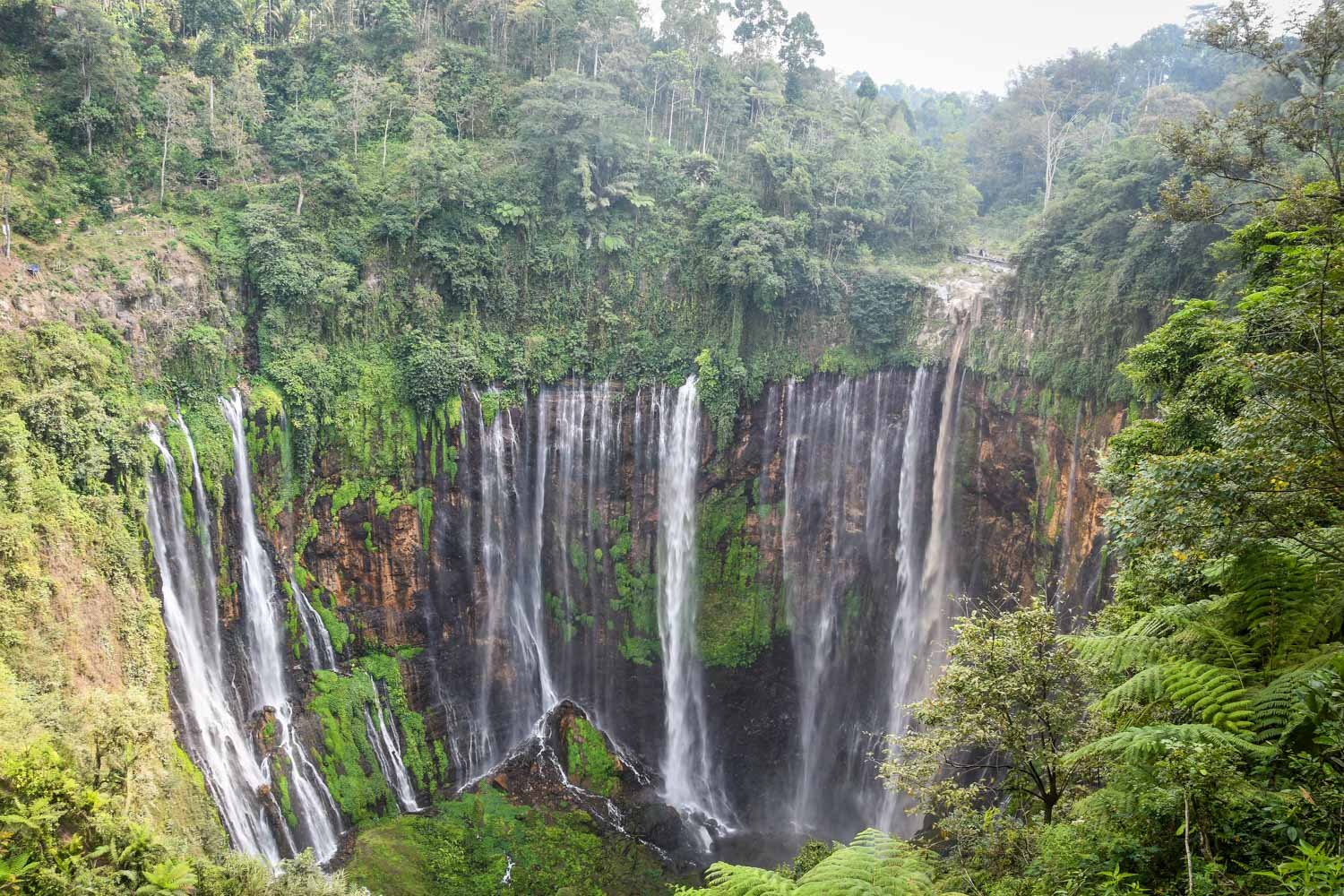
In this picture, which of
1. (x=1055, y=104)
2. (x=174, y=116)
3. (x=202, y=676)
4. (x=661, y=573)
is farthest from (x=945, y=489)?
(x=174, y=116)

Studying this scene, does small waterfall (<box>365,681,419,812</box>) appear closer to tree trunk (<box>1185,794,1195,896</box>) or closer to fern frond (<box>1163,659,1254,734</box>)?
fern frond (<box>1163,659,1254,734</box>)

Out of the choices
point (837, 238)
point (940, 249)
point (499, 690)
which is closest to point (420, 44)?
point (837, 238)

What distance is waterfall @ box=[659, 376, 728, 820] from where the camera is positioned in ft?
68.9

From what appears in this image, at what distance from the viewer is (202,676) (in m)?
15.2

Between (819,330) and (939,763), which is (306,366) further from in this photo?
(939,763)

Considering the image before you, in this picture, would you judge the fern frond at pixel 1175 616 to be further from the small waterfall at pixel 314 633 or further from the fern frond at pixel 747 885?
the small waterfall at pixel 314 633

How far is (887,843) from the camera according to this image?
565 cm

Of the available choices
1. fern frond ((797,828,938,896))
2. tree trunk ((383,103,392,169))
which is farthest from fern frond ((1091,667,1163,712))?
tree trunk ((383,103,392,169))

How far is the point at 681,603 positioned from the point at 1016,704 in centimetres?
1471

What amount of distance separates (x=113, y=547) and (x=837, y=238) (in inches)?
742

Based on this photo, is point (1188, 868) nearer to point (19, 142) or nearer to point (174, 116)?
point (19, 142)

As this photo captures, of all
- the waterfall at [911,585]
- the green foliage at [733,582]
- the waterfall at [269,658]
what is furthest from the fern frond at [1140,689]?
the green foliage at [733,582]

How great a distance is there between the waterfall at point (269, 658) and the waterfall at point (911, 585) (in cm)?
1361

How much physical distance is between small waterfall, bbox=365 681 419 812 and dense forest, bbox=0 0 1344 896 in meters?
0.09
